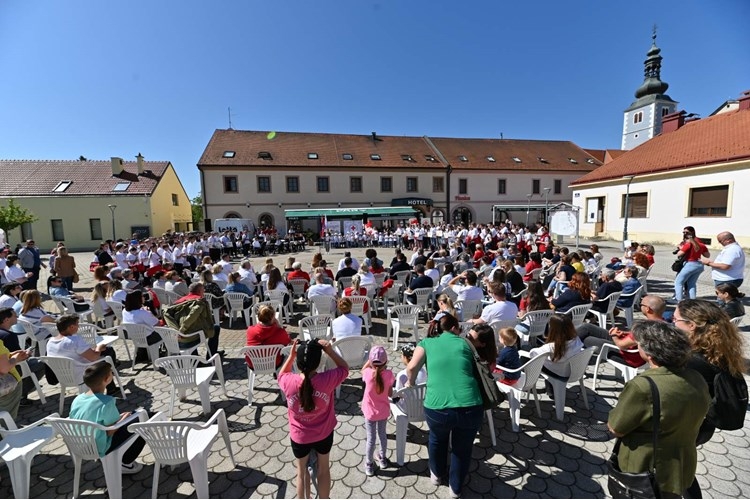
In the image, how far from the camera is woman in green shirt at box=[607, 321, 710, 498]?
1.80m

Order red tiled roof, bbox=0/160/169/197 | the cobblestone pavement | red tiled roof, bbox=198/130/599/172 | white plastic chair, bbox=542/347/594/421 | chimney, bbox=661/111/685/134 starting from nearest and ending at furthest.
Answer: the cobblestone pavement < white plastic chair, bbox=542/347/594/421 < chimney, bbox=661/111/685/134 < red tiled roof, bbox=0/160/169/197 < red tiled roof, bbox=198/130/599/172

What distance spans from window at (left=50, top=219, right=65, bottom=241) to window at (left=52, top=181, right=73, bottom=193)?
2444mm

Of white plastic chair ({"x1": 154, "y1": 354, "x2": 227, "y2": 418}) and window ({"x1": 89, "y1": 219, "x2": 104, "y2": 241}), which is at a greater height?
window ({"x1": 89, "y1": 219, "x2": 104, "y2": 241})

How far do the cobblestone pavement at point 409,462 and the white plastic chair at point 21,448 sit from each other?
36 cm

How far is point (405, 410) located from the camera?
10.4 feet

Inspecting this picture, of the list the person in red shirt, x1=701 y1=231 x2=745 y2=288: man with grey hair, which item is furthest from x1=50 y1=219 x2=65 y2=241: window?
x1=701 y1=231 x2=745 y2=288: man with grey hair

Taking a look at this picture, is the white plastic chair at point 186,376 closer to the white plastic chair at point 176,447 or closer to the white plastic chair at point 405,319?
the white plastic chair at point 176,447

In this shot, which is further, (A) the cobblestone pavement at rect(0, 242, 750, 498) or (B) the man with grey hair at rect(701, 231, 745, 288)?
(B) the man with grey hair at rect(701, 231, 745, 288)

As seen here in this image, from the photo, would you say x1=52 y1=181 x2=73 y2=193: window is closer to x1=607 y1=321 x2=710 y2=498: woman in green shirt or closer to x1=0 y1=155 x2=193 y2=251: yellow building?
x1=0 y1=155 x2=193 y2=251: yellow building

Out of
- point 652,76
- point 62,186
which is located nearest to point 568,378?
point 62,186

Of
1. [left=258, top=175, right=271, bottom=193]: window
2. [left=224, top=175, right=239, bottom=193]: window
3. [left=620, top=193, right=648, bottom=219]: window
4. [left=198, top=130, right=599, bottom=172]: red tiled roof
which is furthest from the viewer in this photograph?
[left=198, top=130, right=599, bottom=172]: red tiled roof

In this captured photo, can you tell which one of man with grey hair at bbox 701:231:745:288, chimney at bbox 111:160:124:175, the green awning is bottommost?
man with grey hair at bbox 701:231:745:288

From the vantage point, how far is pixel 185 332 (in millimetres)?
4855

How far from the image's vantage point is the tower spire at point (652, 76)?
1598 inches
